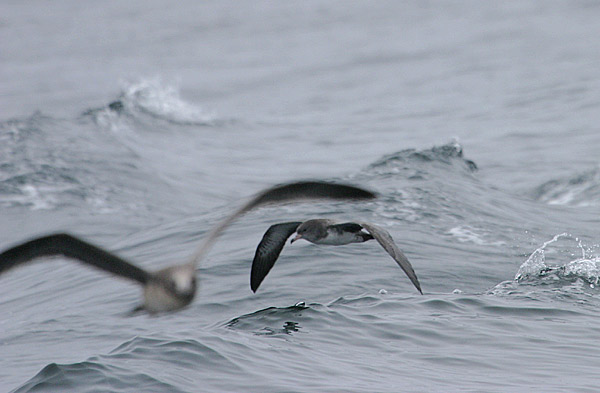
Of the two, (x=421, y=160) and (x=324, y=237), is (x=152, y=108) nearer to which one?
(x=421, y=160)

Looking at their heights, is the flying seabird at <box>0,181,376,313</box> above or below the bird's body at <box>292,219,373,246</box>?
above

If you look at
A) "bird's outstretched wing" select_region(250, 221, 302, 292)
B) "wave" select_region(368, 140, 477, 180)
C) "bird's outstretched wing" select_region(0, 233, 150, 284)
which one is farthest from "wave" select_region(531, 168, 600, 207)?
"bird's outstretched wing" select_region(0, 233, 150, 284)

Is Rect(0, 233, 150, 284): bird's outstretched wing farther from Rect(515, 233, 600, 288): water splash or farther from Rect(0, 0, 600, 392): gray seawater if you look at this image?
Rect(515, 233, 600, 288): water splash

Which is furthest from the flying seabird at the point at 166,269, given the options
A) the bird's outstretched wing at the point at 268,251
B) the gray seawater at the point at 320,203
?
the bird's outstretched wing at the point at 268,251

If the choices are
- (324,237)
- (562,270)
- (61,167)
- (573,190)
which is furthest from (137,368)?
(573,190)

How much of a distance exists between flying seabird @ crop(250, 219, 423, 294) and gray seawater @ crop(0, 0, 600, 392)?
47 cm

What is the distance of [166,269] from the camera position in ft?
19.7

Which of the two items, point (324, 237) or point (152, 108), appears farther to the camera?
point (152, 108)

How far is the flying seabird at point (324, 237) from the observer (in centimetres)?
834

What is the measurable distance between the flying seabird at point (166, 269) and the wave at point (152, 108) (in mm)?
16882

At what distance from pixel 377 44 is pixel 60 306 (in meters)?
24.4

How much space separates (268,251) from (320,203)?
2691mm

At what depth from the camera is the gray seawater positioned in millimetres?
8281

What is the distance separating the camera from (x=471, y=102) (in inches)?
1038
